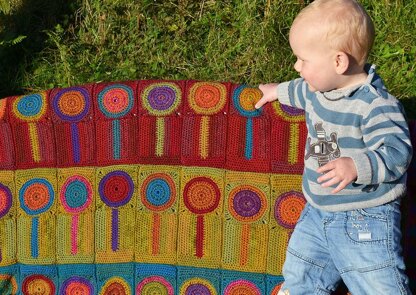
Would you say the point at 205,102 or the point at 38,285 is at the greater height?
the point at 205,102

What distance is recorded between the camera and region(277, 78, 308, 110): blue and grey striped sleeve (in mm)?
2531

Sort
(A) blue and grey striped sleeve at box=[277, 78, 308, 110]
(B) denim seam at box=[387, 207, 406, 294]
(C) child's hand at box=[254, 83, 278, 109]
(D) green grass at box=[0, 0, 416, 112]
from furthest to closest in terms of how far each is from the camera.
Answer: (D) green grass at box=[0, 0, 416, 112], (C) child's hand at box=[254, 83, 278, 109], (A) blue and grey striped sleeve at box=[277, 78, 308, 110], (B) denim seam at box=[387, 207, 406, 294]

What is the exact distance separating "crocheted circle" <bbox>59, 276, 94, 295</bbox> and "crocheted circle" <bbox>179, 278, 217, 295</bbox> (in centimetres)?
→ 37

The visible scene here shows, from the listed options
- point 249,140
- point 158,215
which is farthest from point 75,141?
point 249,140

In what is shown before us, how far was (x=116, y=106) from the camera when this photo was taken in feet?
9.24

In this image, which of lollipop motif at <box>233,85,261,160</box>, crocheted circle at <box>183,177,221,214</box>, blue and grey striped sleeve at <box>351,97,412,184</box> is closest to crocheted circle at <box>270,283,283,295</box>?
crocheted circle at <box>183,177,221,214</box>

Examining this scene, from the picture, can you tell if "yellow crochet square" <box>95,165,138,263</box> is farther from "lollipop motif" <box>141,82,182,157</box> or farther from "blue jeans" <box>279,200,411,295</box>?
"blue jeans" <box>279,200,411,295</box>

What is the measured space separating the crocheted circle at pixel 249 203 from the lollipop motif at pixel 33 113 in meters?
0.79

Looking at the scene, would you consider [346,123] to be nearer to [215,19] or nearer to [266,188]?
[266,188]

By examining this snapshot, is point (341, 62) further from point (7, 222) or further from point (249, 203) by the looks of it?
point (7, 222)

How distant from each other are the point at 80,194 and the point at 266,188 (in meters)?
0.72

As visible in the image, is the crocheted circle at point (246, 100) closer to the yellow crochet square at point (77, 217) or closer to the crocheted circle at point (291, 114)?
the crocheted circle at point (291, 114)

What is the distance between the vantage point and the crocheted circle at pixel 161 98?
9.16 feet

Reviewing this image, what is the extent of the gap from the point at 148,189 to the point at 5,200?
567mm
